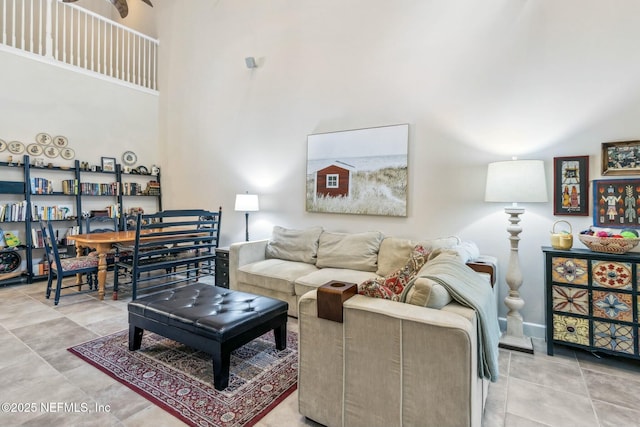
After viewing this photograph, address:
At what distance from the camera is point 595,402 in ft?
6.18

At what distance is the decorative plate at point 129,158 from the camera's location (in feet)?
18.0

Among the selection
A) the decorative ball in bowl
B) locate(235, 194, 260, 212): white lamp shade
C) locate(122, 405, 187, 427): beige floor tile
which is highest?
locate(235, 194, 260, 212): white lamp shade

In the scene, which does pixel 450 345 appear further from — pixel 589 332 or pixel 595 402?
pixel 589 332

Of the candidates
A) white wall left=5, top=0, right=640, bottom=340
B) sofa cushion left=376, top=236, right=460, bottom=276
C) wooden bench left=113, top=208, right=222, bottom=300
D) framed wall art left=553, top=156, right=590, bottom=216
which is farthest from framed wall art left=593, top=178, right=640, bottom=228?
wooden bench left=113, top=208, right=222, bottom=300

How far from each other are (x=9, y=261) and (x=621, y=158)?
674 centimetres

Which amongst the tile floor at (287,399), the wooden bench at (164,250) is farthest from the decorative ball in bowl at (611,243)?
the wooden bench at (164,250)

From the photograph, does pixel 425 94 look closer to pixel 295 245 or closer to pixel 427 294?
pixel 295 245

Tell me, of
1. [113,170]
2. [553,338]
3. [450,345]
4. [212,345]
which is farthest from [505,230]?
[113,170]

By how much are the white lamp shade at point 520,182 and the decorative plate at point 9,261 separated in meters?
5.79

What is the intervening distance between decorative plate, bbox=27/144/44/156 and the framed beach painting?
3.85 meters

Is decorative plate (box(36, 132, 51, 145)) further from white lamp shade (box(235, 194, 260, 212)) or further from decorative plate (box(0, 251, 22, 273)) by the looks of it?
white lamp shade (box(235, 194, 260, 212))

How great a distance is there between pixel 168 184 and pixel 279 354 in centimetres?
435

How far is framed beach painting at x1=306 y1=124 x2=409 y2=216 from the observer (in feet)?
11.2

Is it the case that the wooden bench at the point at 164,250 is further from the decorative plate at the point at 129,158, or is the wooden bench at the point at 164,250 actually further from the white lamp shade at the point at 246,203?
the decorative plate at the point at 129,158
